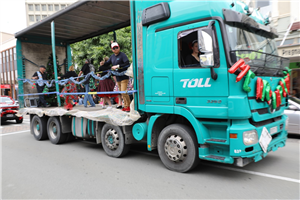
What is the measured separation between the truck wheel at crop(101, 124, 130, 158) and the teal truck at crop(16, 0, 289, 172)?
0.08 ft

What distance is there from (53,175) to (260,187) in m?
3.64

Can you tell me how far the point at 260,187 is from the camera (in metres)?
3.53

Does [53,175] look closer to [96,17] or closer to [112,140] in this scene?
[112,140]

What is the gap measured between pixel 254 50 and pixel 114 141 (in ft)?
11.2

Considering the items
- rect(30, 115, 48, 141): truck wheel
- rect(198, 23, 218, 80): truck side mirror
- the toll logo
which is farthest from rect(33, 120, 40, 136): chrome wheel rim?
rect(198, 23, 218, 80): truck side mirror

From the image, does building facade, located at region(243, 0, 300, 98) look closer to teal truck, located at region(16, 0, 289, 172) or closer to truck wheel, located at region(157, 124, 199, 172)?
teal truck, located at region(16, 0, 289, 172)

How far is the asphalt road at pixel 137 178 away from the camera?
11.2 feet

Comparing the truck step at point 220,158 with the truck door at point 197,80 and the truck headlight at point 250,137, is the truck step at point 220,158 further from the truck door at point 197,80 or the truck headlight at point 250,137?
the truck door at point 197,80

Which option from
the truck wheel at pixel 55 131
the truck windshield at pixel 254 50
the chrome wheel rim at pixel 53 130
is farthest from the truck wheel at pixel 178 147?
the chrome wheel rim at pixel 53 130

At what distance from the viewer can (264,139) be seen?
3721 millimetres

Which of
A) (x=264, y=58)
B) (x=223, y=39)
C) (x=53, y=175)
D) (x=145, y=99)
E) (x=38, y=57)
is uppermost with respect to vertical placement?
(x=38, y=57)

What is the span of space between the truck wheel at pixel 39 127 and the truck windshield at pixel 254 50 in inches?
259

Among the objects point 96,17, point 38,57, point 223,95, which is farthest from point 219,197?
point 38,57

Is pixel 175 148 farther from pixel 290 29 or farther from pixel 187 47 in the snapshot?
pixel 290 29
